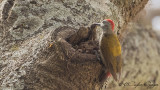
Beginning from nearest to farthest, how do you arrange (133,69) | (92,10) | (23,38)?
(23,38)
(92,10)
(133,69)

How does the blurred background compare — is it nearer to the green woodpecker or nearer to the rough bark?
the green woodpecker

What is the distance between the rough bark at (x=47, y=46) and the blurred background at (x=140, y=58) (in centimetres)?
174

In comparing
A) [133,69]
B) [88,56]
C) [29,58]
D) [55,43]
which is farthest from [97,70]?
[133,69]

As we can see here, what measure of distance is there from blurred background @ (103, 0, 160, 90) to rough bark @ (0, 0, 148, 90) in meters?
1.74

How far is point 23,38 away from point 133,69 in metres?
2.37

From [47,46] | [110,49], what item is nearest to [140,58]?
[110,49]

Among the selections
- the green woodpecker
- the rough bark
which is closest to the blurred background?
the green woodpecker

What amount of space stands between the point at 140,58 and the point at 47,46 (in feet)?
8.70

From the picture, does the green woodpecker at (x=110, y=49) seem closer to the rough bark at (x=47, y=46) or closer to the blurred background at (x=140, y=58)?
the rough bark at (x=47, y=46)

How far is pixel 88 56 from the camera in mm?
1754

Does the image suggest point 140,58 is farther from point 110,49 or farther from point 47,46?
point 47,46

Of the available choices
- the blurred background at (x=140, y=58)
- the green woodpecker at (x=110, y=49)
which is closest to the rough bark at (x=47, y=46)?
the green woodpecker at (x=110, y=49)

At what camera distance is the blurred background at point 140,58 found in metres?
3.76

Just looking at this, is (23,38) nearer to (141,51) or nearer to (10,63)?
(10,63)
